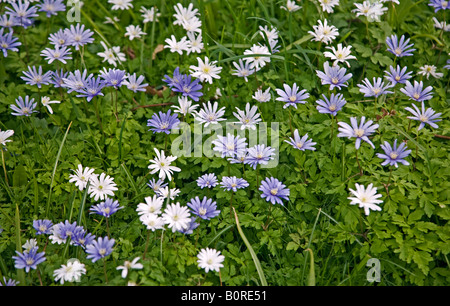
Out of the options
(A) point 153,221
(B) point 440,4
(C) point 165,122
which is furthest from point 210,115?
(B) point 440,4

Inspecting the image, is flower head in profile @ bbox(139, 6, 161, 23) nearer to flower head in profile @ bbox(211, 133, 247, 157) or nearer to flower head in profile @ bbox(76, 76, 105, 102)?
flower head in profile @ bbox(76, 76, 105, 102)

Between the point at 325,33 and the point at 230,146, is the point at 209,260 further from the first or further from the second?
the point at 325,33

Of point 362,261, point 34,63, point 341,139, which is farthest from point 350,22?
point 34,63

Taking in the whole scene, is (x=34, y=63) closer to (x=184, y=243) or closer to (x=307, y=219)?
(x=184, y=243)

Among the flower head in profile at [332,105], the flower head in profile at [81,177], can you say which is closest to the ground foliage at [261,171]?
the flower head in profile at [81,177]

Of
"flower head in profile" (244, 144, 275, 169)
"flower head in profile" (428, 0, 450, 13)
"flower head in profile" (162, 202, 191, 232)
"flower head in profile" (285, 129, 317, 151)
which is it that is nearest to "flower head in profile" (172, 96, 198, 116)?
"flower head in profile" (244, 144, 275, 169)

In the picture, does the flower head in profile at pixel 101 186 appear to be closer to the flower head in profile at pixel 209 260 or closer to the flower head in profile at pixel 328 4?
the flower head in profile at pixel 209 260
